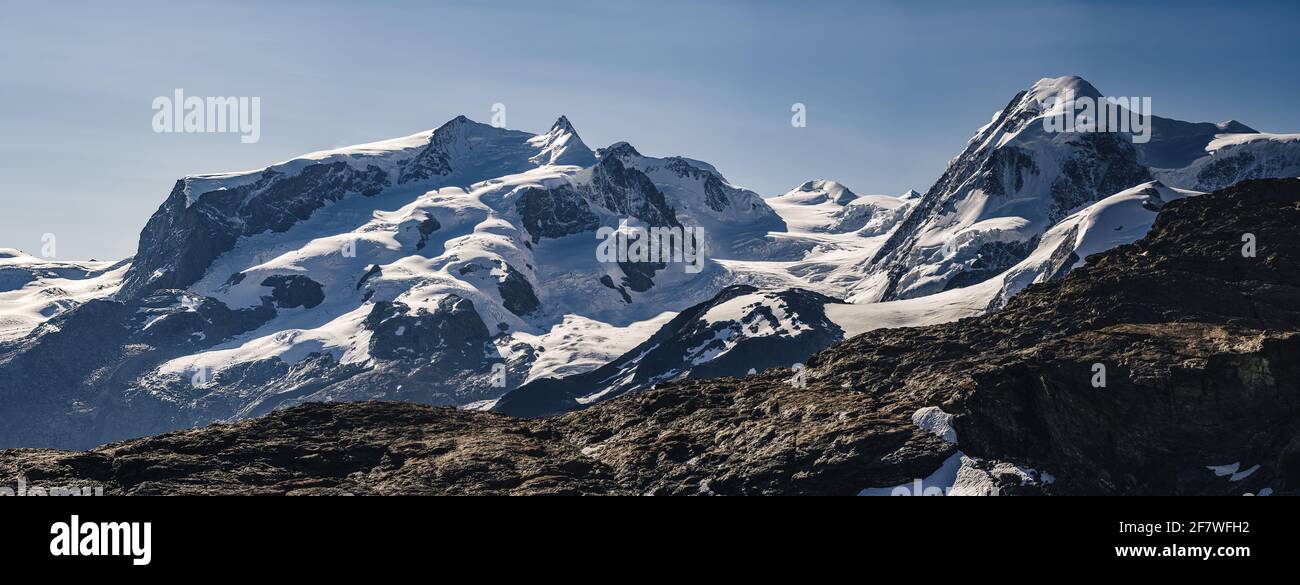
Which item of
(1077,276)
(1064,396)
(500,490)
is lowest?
(500,490)

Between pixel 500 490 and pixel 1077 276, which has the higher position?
pixel 1077 276

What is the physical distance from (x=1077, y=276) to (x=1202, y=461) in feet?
110

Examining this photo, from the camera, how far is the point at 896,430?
82.9 meters

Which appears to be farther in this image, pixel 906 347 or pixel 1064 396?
pixel 906 347

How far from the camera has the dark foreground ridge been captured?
8212 cm

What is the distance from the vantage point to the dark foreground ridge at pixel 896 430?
8212 centimetres

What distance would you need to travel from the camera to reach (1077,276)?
378 feet

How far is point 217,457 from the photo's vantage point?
293ft
